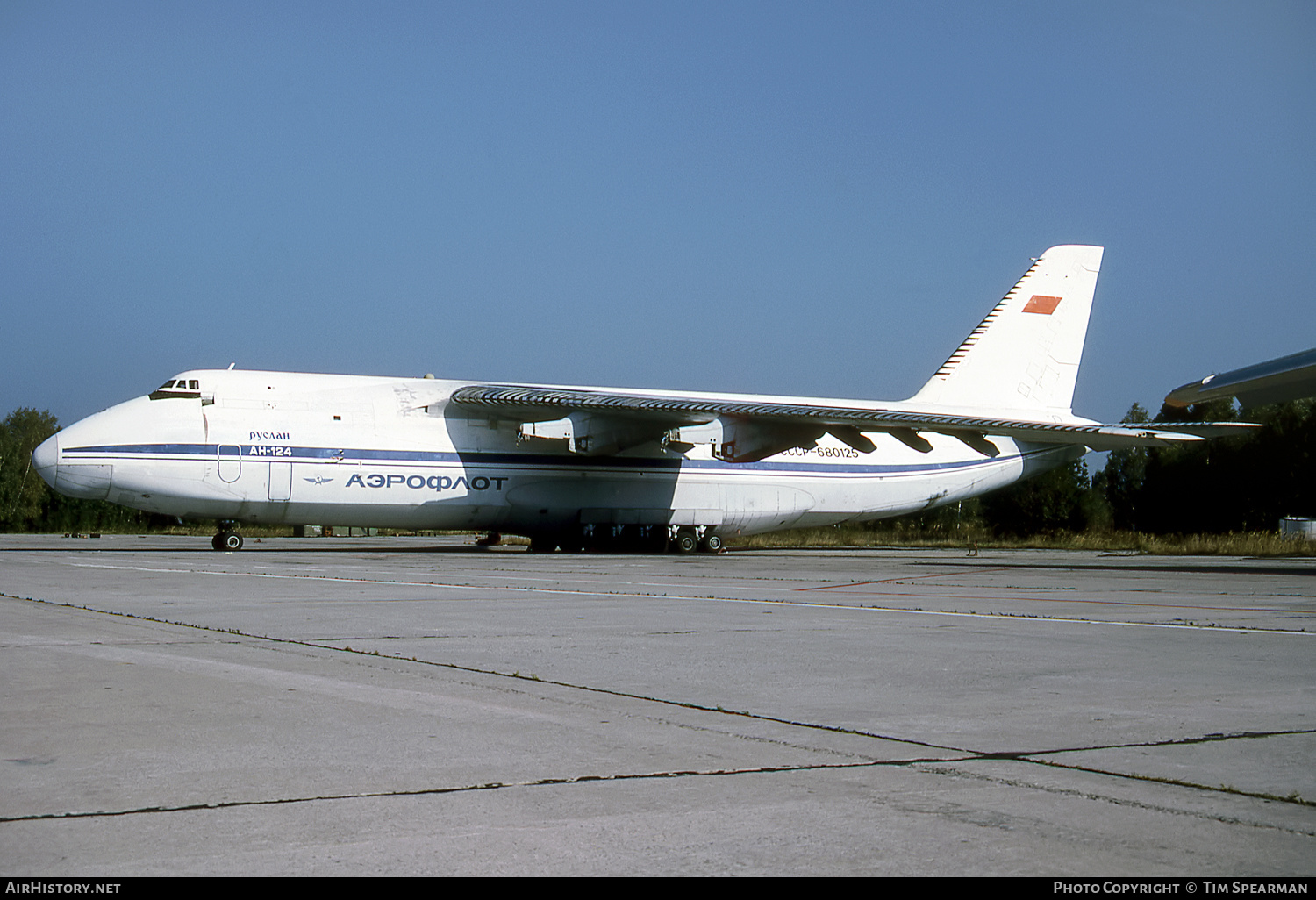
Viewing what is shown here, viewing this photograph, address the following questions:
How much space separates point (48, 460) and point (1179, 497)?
1666 inches

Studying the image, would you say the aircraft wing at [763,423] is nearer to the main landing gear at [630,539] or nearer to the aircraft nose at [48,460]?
the main landing gear at [630,539]

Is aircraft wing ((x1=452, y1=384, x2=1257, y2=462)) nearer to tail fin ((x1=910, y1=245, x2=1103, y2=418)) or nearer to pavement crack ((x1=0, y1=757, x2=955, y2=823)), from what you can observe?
tail fin ((x1=910, y1=245, x2=1103, y2=418))

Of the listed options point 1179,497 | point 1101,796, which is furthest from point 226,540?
point 1179,497

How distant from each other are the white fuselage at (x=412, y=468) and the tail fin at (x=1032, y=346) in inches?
69.3

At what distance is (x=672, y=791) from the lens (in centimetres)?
386

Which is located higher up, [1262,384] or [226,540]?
[1262,384]

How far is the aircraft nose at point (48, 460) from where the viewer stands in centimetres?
2322

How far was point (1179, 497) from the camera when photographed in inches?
1978

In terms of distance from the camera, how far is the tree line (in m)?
48.0

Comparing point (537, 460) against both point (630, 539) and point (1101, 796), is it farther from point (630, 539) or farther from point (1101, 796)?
point (1101, 796)

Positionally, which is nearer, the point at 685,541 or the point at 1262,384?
the point at 1262,384

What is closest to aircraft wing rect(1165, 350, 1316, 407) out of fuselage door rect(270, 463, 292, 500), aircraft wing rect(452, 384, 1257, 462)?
aircraft wing rect(452, 384, 1257, 462)

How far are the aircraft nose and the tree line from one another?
999 inches

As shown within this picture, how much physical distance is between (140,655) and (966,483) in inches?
1050
